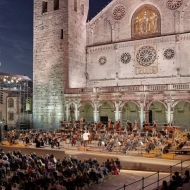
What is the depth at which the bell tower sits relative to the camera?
3362 cm

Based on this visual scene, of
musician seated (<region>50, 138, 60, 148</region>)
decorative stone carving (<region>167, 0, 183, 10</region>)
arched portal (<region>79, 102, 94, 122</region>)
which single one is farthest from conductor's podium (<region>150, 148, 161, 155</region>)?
decorative stone carving (<region>167, 0, 183, 10</region>)

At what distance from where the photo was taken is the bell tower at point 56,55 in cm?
3362

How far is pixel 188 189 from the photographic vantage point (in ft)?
37.3

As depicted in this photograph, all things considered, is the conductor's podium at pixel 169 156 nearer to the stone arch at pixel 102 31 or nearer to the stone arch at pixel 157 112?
the stone arch at pixel 157 112

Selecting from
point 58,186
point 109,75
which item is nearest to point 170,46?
point 109,75

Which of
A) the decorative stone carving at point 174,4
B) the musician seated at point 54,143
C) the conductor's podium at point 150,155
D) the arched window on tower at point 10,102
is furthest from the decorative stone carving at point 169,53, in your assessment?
the arched window on tower at point 10,102

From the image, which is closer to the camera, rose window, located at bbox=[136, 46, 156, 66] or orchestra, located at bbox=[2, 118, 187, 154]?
orchestra, located at bbox=[2, 118, 187, 154]

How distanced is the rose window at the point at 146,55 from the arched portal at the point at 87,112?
7.92 metres

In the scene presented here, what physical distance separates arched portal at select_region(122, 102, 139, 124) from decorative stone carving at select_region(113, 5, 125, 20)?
33.9 feet

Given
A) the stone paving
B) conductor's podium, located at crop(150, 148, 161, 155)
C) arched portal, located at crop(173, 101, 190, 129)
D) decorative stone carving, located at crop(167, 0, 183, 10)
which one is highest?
decorative stone carving, located at crop(167, 0, 183, 10)

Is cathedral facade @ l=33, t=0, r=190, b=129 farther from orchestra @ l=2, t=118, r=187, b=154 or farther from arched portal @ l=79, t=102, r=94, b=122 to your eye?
orchestra @ l=2, t=118, r=187, b=154

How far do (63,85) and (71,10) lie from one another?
29.8ft

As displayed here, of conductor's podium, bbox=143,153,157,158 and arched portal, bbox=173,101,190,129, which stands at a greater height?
arched portal, bbox=173,101,190,129

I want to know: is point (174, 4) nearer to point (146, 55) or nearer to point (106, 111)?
point (146, 55)
